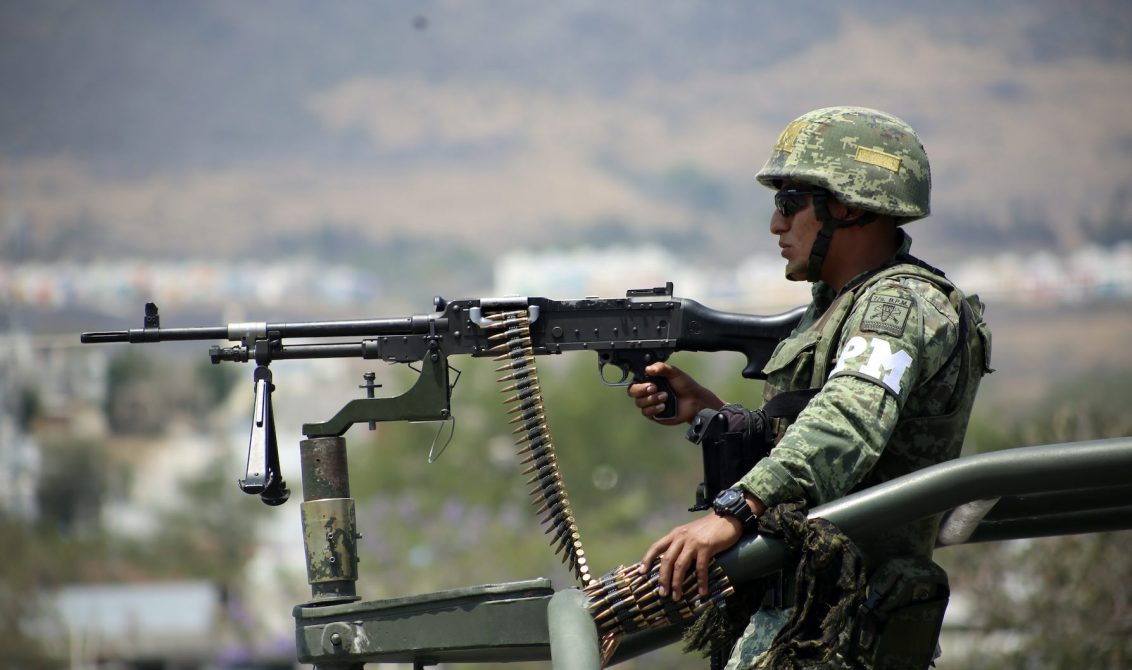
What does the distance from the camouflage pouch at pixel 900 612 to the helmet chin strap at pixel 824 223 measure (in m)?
1.05

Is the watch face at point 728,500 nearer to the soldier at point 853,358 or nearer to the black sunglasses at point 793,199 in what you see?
the soldier at point 853,358

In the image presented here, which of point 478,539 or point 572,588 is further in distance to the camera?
point 478,539

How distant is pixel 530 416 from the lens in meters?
6.25

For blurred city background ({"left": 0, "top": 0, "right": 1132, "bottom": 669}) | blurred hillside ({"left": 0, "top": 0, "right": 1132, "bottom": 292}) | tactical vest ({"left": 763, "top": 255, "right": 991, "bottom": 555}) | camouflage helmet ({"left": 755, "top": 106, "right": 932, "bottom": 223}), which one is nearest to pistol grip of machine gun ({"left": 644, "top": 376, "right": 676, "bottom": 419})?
tactical vest ({"left": 763, "top": 255, "right": 991, "bottom": 555})

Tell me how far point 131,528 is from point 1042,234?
206 ft

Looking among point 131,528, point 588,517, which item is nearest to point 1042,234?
point 131,528

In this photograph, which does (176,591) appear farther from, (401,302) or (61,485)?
(401,302)

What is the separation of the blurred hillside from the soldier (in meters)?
107

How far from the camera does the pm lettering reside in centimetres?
487

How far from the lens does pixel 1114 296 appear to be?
100 m

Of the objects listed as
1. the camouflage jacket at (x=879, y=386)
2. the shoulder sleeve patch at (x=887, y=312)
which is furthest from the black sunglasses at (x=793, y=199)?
the shoulder sleeve patch at (x=887, y=312)

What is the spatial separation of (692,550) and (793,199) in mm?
1457

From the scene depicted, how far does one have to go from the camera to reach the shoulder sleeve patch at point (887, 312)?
16.3ft

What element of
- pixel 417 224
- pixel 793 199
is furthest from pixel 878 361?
pixel 417 224
